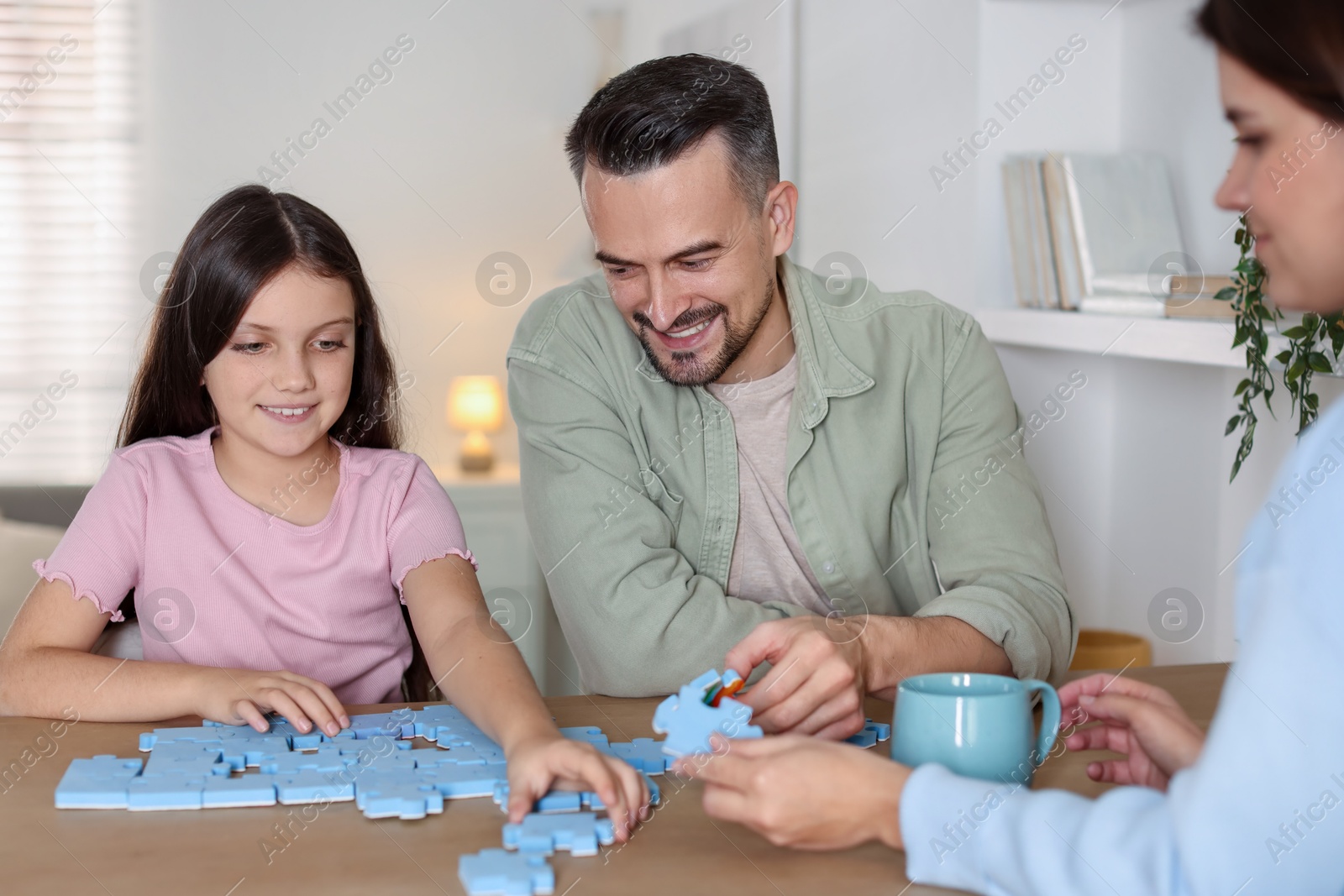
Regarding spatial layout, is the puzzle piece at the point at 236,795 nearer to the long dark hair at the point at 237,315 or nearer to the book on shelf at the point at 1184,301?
the long dark hair at the point at 237,315

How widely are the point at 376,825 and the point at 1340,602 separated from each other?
0.79m

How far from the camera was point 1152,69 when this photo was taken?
2.71m

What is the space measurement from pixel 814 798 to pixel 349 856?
0.39m

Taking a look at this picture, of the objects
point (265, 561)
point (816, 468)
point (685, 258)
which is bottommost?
point (265, 561)

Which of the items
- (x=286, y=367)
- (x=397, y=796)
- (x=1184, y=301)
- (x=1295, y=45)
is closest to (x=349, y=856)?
(x=397, y=796)

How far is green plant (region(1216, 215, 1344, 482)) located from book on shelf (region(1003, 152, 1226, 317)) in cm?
49

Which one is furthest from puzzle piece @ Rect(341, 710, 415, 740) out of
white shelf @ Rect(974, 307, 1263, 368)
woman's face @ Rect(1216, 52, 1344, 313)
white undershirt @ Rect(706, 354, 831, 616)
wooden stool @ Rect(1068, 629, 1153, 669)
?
wooden stool @ Rect(1068, 629, 1153, 669)

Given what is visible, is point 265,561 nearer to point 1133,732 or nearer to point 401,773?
point 401,773

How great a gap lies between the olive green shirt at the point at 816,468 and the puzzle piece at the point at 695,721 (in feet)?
1.66

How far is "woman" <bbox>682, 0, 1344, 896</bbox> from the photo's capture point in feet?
2.62

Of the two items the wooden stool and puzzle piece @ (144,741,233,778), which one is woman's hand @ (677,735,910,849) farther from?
the wooden stool

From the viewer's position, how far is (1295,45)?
0.86m

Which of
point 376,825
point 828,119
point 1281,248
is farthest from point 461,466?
point 1281,248

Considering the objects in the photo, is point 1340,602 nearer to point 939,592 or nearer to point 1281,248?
point 1281,248
